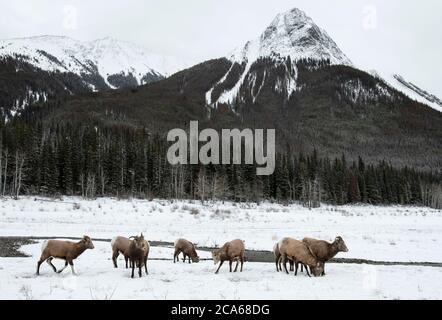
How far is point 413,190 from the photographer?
12200 centimetres

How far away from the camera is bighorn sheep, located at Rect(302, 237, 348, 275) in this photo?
1619 centimetres

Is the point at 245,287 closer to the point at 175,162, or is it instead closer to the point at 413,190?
the point at 175,162

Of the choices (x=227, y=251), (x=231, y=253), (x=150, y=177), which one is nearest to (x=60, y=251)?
(x=227, y=251)

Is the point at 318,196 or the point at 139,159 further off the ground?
the point at 139,159

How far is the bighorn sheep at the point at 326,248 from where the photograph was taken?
53.1 feet

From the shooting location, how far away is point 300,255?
15.6 metres

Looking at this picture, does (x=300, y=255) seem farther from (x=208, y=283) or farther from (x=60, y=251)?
(x=60, y=251)

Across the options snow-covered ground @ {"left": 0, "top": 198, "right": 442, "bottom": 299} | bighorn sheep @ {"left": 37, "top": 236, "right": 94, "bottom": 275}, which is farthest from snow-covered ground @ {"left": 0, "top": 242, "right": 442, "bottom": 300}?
bighorn sheep @ {"left": 37, "top": 236, "right": 94, "bottom": 275}

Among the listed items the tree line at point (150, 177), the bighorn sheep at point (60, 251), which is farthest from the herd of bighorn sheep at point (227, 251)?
the tree line at point (150, 177)

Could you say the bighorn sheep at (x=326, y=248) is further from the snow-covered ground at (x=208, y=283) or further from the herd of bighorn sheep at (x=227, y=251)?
the snow-covered ground at (x=208, y=283)

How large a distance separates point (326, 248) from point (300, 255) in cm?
149

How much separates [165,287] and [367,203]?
104 metres

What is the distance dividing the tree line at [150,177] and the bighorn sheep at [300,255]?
192 ft
